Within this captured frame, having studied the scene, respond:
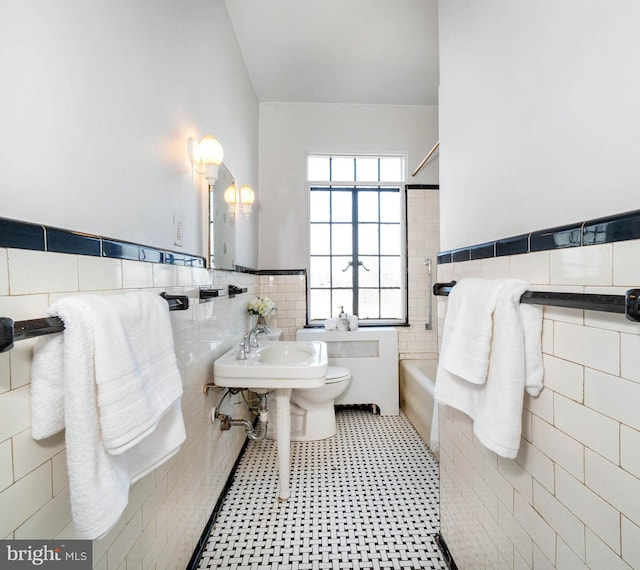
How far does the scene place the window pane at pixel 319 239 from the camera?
3014 mm

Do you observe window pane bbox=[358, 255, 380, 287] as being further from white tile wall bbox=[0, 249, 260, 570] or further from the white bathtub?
white tile wall bbox=[0, 249, 260, 570]

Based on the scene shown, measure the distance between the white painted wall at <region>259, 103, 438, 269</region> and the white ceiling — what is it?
0.35ft

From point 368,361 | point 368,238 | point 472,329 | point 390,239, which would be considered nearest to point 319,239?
point 368,238

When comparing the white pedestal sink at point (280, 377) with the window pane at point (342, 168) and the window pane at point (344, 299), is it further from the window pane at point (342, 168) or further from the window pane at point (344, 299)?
the window pane at point (342, 168)

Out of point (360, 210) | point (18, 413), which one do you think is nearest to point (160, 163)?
point (18, 413)

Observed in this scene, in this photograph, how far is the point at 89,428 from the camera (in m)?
0.54

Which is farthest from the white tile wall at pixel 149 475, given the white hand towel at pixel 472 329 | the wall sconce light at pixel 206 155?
the white hand towel at pixel 472 329

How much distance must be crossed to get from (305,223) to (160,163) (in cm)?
192

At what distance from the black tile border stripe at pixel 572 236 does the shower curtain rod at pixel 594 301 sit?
12 cm

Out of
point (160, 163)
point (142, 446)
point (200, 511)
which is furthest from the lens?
point (200, 511)

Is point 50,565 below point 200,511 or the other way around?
the other way around

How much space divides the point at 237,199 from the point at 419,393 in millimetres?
1942

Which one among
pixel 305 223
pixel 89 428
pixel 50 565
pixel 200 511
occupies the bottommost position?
pixel 200 511

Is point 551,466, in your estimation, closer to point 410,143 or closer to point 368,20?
point 368,20
